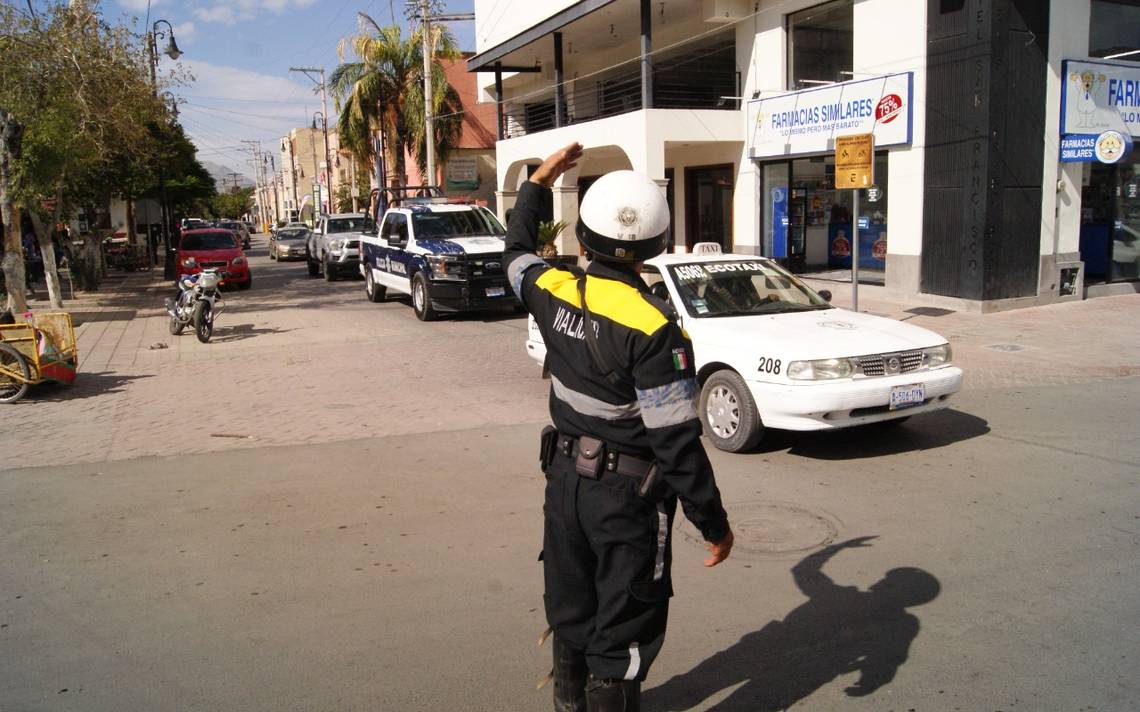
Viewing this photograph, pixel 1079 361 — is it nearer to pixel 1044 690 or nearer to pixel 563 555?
pixel 1044 690

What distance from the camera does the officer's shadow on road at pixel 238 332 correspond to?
593 inches

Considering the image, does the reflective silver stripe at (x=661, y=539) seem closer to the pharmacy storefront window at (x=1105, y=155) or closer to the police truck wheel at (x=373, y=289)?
the pharmacy storefront window at (x=1105, y=155)

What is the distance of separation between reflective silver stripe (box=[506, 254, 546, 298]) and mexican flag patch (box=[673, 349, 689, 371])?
0.77m

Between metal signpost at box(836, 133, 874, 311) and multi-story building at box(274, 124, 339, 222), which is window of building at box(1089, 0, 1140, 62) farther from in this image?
multi-story building at box(274, 124, 339, 222)

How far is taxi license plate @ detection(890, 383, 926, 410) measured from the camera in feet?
22.5

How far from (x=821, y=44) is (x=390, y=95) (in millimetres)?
21601

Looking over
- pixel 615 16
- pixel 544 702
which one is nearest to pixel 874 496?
pixel 544 702

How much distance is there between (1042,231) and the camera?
15.1m

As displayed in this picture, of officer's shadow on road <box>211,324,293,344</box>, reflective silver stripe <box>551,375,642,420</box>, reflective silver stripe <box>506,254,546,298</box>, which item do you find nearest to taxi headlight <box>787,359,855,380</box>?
reflective silver stripe <box>506,254,546,298</box>

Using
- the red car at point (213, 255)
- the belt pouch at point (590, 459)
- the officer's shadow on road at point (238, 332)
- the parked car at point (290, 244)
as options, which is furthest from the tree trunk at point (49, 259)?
the parked car at point (290, 244)

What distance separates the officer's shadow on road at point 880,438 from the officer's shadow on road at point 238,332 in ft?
33.8

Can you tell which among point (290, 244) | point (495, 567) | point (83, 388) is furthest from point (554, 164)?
point (290, 244)

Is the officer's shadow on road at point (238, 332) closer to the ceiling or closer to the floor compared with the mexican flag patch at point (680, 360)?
closer to the floor

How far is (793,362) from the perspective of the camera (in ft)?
22.4
